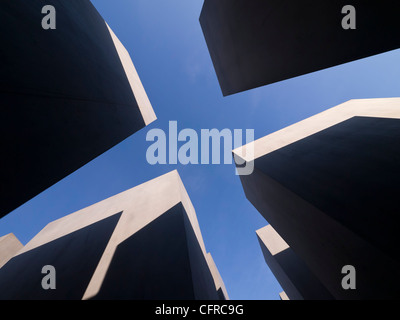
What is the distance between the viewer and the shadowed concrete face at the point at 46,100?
2.64 metres

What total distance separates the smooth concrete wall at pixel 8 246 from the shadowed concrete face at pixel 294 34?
847 inches

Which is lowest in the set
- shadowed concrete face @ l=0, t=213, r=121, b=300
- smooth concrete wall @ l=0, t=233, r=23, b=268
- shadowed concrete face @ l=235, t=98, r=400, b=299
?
smooth concrete wall @ l=0, t=233, r=23, b=268

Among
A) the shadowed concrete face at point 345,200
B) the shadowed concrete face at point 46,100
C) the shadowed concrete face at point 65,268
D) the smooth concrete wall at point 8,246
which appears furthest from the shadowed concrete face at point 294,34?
the smooth concrete wall at point 8,246

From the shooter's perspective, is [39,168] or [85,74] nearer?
[39,168]

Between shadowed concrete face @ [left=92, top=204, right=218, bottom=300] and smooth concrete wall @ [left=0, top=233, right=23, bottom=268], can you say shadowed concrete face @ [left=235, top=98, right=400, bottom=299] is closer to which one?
shadowed concrete face @ [left=92, top=204, right=218, bottom=300]

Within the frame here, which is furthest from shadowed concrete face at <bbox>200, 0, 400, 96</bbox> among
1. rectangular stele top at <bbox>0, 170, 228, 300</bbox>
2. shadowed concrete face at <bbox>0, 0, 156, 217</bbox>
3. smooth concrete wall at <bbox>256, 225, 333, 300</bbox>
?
smooth concrete wall at <bbox>256, 225, 333, 300</bbox>

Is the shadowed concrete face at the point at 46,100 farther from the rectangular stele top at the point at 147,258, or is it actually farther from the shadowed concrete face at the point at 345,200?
the shadowed concrete face at the point at 345,200

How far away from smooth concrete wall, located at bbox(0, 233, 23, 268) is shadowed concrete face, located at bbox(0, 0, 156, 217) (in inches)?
650

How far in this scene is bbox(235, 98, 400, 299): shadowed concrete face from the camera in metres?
3.25

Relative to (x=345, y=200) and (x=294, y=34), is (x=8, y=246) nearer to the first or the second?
(x=345, y=200)
